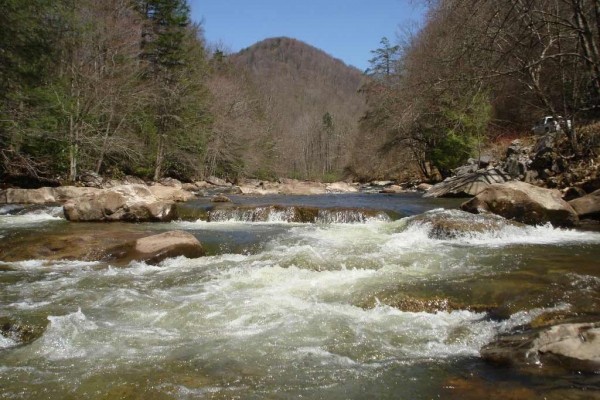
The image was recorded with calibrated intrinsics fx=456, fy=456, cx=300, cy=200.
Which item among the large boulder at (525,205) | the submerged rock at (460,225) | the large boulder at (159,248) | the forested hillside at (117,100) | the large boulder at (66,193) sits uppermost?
the forested hillside at (117,100)

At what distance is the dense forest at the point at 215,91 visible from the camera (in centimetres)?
1062

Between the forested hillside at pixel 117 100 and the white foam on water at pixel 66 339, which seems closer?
the white foam on water at pixel 66 339

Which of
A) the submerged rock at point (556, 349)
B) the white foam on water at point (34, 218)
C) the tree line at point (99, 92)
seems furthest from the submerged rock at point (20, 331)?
the tree line at point (99, 92)

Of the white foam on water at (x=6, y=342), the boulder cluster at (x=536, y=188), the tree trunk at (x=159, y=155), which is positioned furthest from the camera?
the tree trunk at (x=159, y=155)

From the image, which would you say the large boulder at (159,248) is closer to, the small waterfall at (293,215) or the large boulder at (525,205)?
the small waterfall at (293,215)

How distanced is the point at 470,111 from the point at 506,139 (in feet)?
12.6

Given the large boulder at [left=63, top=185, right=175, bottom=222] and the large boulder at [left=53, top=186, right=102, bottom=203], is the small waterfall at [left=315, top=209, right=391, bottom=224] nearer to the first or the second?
the large boulder at [left=63, top=185, right=175, bottom=222]

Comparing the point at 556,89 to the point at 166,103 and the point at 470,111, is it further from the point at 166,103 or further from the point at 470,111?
the point at 166,103

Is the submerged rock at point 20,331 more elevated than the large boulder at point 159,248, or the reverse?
the large boulder at point 159,248

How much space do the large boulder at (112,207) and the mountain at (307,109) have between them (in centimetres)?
2638

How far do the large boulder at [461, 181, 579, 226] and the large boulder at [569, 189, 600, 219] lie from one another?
65cm

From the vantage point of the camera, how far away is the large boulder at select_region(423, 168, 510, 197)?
56.5 ft

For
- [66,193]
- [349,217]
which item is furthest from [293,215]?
[66,193]

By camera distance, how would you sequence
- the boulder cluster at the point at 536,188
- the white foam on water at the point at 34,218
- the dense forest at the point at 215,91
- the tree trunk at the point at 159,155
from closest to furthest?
1. the dense forest at the point at 215,91
2. the boulder cluster at the point at 536,188
3. the white foam on water at the point at 34,218
4. the tree trunk at the point at 159,155
